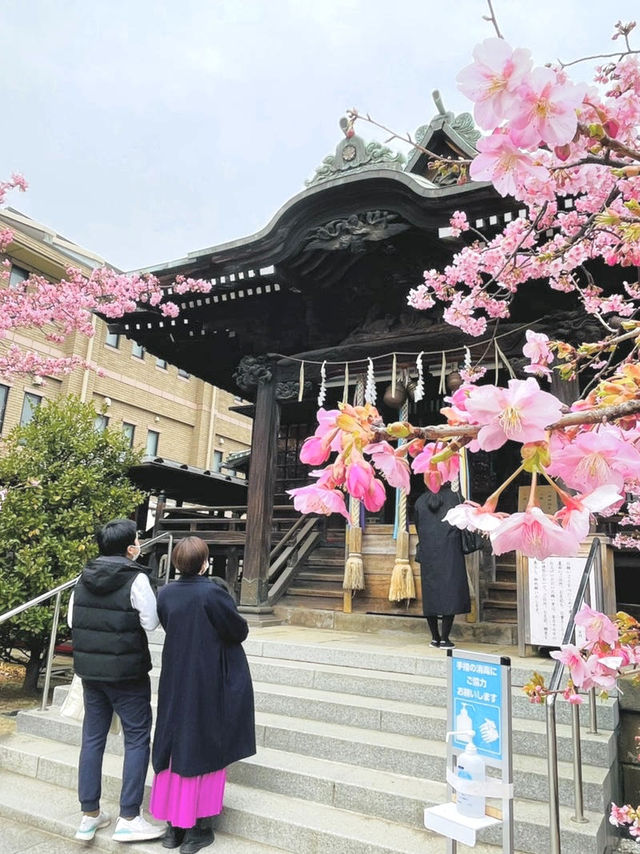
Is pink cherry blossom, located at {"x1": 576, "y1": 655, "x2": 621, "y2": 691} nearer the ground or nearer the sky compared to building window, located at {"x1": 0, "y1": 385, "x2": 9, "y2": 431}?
nearer the ground

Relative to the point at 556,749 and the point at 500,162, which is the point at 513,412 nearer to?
the point at 500,162

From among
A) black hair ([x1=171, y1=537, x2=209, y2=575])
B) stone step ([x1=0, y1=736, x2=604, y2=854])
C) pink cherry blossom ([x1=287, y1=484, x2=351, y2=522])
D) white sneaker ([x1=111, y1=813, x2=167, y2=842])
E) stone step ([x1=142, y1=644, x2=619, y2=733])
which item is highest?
pink cherry blossom ([x1=287, y1=484, x2=351, y2=522])

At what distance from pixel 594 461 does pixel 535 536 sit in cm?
25

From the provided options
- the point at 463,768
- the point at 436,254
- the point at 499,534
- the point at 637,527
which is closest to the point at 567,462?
the point at 499,534

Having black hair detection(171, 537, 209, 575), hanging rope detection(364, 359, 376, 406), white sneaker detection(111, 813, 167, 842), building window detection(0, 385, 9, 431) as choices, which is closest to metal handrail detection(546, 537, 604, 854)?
black hair detection(171, 537, 209, 575)

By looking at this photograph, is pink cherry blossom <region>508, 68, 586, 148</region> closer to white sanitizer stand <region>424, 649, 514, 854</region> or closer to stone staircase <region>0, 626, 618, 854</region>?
white sanitizer stand <region>424, 649, 514, 854</region>

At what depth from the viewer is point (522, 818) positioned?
3.27 m

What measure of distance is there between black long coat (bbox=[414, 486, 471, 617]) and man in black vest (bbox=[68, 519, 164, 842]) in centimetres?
309

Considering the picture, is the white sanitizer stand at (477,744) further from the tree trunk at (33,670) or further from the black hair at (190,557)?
the tree trunk at (33,670)

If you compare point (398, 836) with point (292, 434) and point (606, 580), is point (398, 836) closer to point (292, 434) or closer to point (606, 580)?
point (606, 580)

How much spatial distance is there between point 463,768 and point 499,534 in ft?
5.27

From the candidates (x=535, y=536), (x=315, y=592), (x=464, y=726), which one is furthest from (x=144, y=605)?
(x=315, y=592)

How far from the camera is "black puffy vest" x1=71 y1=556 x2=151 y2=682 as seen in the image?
11.7 ft

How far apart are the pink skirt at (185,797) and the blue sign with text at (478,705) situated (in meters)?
1.67
